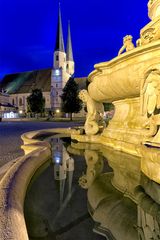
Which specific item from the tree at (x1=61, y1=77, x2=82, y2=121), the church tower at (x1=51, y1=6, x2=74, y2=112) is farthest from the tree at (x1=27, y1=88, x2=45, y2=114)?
the church tower at (x1=51, y1=6, x2=74, y2=112)

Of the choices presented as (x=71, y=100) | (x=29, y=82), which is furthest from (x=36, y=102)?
(x=29, y=82)

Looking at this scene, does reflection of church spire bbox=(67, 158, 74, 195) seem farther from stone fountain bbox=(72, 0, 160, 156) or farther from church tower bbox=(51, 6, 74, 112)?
church tower bbox=(51, 6, 74, 112)

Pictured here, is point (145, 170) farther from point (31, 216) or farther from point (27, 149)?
point (27, 149)

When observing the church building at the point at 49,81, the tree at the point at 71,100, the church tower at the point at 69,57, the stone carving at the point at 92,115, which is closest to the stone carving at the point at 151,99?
the stone carving at the point at 92,115

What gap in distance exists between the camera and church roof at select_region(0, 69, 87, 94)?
8043cm

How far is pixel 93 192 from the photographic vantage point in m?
2.69

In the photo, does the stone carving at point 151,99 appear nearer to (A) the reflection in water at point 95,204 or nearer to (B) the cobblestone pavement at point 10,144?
(A) the reflection in water at point 95,204

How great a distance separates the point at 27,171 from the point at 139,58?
3.00 m

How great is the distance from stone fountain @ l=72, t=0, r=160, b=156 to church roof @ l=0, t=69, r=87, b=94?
236 feet

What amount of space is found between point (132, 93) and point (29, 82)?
82591 mm

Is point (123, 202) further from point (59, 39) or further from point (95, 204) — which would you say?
point (59, 39)

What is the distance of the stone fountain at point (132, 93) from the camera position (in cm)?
341

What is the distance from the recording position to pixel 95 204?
2.34m

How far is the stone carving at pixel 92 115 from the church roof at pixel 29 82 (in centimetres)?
7134
